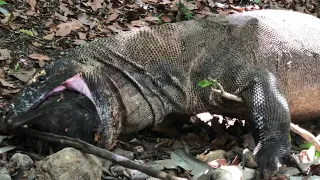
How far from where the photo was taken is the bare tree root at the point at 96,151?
2969 mm

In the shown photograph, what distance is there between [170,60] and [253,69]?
66 centimetres

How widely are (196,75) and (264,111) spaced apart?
0.62 meters

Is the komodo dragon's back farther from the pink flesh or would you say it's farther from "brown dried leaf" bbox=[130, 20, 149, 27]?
"brown dried leaf" bbox=[130, 20, 149, 27]

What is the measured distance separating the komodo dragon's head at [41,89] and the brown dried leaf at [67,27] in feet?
5.90

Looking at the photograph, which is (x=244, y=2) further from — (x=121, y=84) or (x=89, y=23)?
(x=121, y=84)

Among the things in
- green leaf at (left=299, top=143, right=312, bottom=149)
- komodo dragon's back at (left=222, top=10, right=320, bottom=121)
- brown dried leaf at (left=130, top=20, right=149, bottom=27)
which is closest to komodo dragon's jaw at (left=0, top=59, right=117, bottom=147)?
komodo dragon's back at (left=222, top=10, right=320, bottom=121)

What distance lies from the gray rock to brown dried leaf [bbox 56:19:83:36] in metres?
2.91

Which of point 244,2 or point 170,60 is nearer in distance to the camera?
point 170,60

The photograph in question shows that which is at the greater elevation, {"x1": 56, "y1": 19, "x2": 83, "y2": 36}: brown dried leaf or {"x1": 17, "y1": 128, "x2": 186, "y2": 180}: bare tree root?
{"x1": 17, "y1": 128, "x2": 186, "y2": 180}: bare tree root

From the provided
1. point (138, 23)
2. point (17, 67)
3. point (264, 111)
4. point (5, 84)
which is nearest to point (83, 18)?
point (138, 23)

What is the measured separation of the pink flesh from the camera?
3857 millimetres

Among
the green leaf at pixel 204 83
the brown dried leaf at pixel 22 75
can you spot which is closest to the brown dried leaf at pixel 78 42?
the brown dried leaf at pixel 22 75

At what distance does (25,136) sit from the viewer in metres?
3.74

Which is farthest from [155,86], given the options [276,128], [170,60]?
[276,128]
